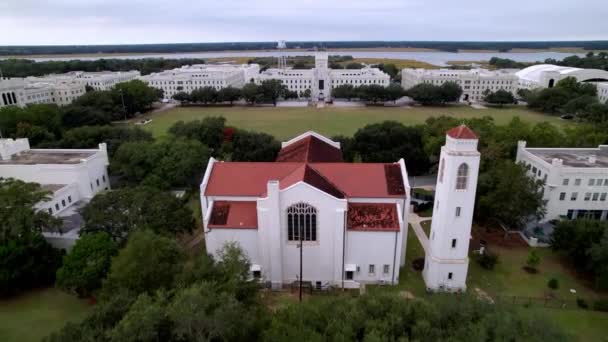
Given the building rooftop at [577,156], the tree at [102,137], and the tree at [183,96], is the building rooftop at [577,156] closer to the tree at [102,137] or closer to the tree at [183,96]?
the tree at [102,137]

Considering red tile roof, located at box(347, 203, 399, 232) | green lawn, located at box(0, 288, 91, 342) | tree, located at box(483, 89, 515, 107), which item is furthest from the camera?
tree, located at box(483, 89, 515, 107)

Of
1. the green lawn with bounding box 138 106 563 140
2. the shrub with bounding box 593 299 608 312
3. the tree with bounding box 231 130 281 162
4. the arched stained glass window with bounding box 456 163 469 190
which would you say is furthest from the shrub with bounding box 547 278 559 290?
the green lawn with bounding box 138 106 563 140

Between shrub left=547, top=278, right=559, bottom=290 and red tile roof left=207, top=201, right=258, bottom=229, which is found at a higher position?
red tile roof left=207, top=201, right=258, bottom=229

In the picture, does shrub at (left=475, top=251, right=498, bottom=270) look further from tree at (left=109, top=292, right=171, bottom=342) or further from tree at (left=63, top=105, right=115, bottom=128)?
tree at (left=63, top=105, right=115, bottom=128)

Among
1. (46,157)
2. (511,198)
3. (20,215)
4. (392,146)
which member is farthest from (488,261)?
(46,157)

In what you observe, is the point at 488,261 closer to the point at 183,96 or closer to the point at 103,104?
the point at 103,104

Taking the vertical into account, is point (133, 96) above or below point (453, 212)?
above

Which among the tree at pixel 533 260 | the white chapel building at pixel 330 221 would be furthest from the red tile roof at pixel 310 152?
the tree at pixel 533 260
